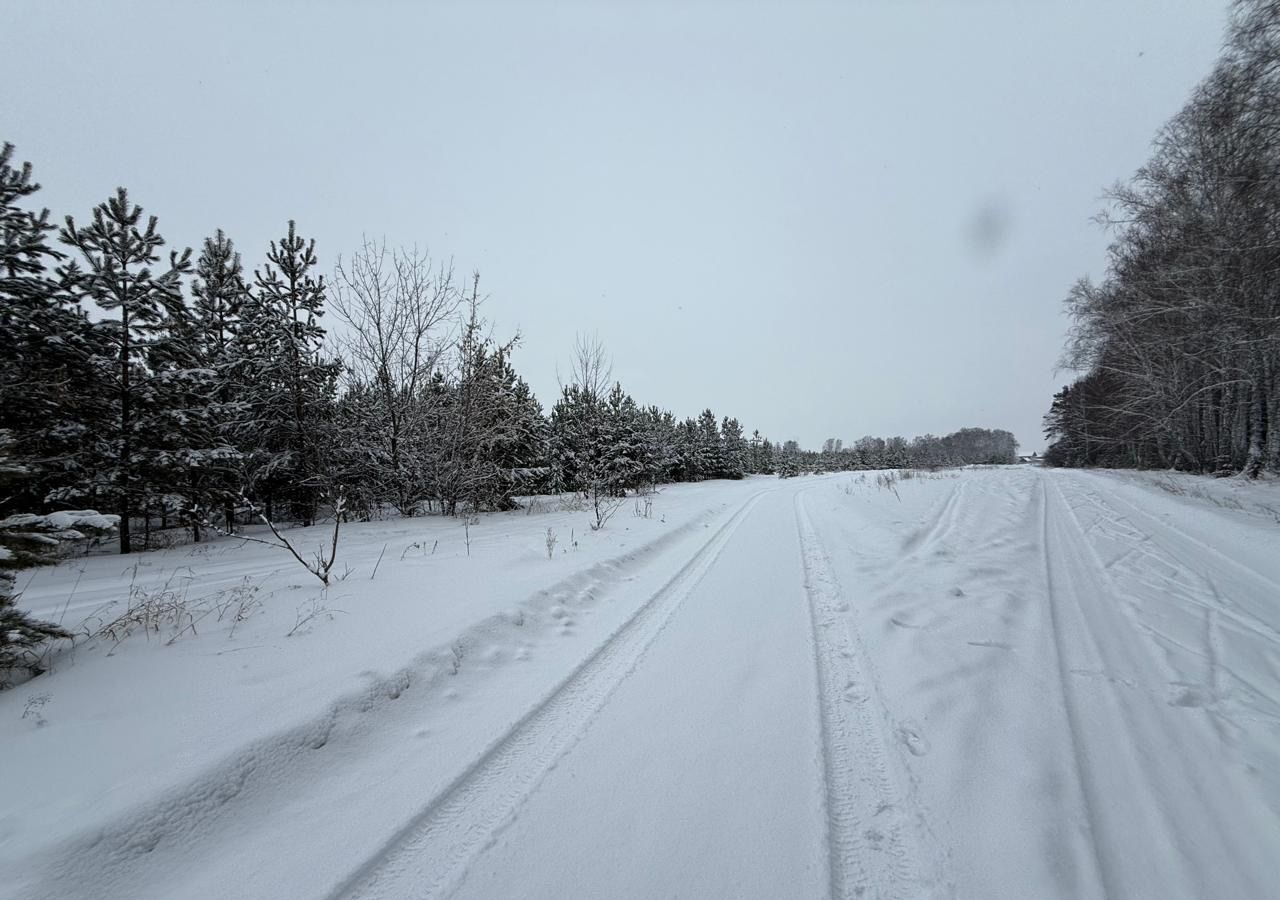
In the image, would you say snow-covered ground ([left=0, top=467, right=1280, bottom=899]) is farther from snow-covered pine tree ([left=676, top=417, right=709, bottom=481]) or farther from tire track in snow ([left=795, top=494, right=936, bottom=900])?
snow-covered pine tree ([left=676, top=417, right=709, bottom=481])

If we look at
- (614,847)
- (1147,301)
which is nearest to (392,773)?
(614,847)

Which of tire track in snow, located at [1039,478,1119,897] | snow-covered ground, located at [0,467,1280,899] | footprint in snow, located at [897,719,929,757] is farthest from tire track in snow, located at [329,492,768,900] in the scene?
tire track in snow, located at [1039,478,1119,897]

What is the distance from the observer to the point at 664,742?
2.39 metres

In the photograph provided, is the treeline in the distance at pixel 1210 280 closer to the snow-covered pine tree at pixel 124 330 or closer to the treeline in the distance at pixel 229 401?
the treeline in the distance at pixel 229 401

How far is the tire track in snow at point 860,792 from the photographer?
1606 millimetres

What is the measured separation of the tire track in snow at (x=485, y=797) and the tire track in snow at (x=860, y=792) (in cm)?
136

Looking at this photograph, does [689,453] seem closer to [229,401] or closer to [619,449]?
[619,449]

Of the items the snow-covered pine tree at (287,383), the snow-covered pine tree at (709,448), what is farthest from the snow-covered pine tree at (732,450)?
the snow-covered pine tree at (287,383)

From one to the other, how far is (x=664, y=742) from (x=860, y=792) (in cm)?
98

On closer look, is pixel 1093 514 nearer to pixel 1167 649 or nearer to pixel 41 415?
pixel 1167 649

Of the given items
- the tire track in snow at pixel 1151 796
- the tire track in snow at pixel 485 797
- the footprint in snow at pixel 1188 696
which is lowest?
the tire track in snow at pixel 485 797

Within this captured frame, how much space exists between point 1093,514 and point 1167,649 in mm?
7706

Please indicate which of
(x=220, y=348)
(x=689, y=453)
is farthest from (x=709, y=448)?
(x=220, y=348)

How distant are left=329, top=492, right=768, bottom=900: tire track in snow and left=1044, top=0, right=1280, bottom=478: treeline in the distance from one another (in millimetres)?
14943
